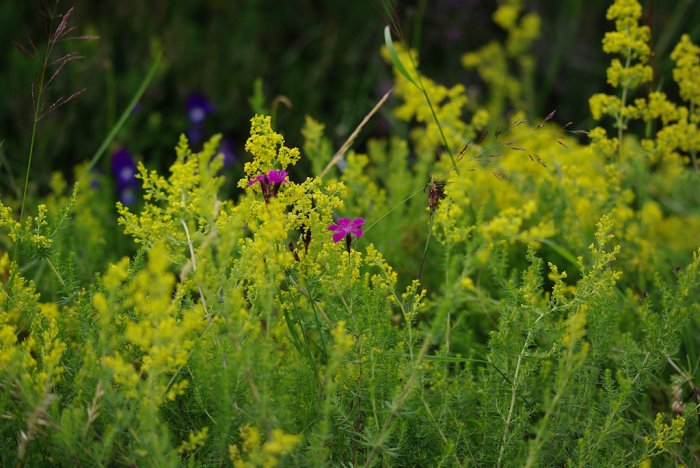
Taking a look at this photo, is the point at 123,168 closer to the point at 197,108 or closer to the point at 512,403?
the point at 197,108

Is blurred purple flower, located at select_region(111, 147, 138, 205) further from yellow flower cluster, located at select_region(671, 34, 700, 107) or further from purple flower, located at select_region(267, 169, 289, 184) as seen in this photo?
yellow flower cluster, located at select_region(671, 34, 700, 107)

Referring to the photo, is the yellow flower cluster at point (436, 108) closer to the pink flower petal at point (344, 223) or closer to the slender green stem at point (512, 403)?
the pink flower petal at point (344, 223)

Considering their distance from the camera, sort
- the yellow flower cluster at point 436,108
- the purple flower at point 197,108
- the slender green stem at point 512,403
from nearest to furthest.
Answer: the slender green stem at point 512,403 < the yellow flower cluster at point 436,108 < the purple flower at point 197,108

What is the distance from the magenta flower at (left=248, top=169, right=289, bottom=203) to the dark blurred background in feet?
5.62

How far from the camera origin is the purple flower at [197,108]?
4266mm

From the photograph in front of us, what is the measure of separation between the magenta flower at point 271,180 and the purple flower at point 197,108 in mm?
2703

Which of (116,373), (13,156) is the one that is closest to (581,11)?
(13,156)

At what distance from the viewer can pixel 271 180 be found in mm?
1653

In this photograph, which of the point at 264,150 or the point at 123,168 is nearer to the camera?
the point at 264,150

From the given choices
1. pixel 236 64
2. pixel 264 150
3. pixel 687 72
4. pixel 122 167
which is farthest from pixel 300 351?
pixel 236 64

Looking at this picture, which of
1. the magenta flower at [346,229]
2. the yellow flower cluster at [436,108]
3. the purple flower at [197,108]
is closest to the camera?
the magenta flower at [346,229]

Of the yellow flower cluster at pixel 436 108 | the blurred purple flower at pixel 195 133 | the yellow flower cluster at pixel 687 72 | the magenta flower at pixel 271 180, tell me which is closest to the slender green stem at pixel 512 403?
the magenta flower at pixel 271 180

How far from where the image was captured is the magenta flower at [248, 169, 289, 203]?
1.64 meters

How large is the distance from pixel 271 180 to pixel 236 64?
11.3 feet
